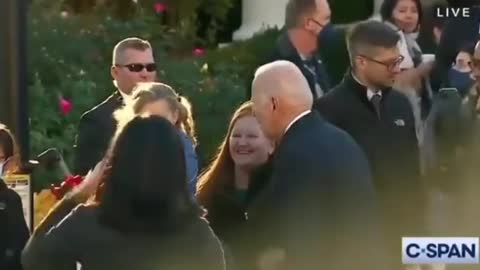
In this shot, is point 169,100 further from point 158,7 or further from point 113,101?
point 158,7

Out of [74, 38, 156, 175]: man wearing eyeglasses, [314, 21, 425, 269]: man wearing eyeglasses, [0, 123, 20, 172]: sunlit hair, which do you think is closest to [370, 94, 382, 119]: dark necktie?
[314, 21, 425, 269]: man wearing eyeglasses

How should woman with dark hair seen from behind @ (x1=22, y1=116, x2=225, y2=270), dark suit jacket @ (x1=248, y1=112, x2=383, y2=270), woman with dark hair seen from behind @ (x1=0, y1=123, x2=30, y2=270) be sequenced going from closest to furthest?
woman with dark hair seen from behind @ (x1=22, y1=116, x2=225, y2=270)
dark suit jacket @ (x1=248, y1=112, x2=383, y2=270)
woman with dark hair seen from behind @ (x1=0, y1=123, x2=30, y2=270)

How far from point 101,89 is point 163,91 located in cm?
22

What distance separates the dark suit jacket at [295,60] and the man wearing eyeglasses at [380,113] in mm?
48

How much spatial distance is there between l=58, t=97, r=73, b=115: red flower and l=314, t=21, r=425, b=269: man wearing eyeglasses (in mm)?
852

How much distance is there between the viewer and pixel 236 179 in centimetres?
381

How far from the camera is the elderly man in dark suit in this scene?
368 centimetres

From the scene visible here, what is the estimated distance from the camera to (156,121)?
324cm

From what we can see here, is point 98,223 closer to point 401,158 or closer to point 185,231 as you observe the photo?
point 185,231

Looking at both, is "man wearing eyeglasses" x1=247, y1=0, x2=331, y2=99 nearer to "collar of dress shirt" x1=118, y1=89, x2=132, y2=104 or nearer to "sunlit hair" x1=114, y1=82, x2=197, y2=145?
"sunlit hair" x1=114, y1=82, x2=197, y2=145

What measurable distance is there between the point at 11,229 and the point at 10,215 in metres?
Answer: 0.05

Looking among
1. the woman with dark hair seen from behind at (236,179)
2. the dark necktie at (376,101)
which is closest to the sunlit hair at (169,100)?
the woman with dark hair seen from behind at (236,179)

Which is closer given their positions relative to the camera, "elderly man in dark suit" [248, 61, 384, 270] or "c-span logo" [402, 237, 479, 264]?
"elderly man in dark suit" [248, 61, 384, 270]

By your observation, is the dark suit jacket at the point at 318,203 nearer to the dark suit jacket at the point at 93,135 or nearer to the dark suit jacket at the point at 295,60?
the dark suit jacket at the point at 295,60
